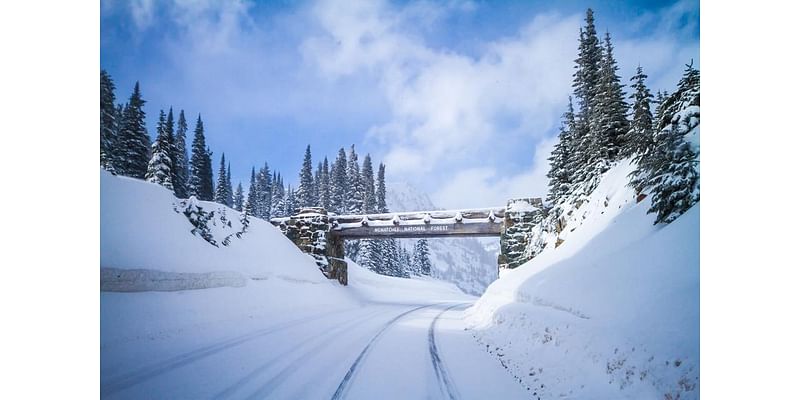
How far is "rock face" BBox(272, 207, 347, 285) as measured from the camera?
2031cm

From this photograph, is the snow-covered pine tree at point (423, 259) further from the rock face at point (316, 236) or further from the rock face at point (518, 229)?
the rock face at point (518, 229)

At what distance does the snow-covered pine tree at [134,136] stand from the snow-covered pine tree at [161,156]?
0.15 m

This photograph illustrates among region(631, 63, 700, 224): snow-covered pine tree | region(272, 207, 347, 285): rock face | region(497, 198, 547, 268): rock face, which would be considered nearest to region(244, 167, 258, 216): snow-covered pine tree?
region(272, 207, 347, 285): rock face

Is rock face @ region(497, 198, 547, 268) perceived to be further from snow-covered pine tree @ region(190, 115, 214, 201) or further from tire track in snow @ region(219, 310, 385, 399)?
snow-covered pine tree @ region(190, 115, 214, 201)

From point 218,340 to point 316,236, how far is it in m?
15.0

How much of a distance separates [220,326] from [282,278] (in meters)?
6.69

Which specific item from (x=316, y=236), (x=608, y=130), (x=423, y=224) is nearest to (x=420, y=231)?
(x=423, y=224)

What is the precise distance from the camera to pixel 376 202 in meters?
32.8

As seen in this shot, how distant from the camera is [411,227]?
2036cm

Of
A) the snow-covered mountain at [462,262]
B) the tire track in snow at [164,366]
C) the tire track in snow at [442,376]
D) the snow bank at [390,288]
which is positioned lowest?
the snow-covered mountain at [462,262]

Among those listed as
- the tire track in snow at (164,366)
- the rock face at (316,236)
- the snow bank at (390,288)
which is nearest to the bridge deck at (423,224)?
the rock face at (316,236)

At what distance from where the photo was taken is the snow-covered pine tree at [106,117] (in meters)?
3.62
